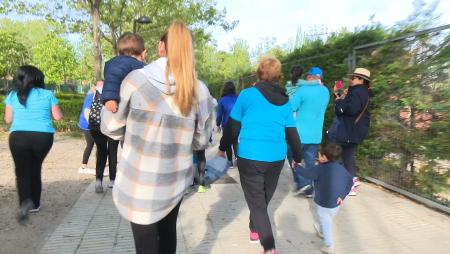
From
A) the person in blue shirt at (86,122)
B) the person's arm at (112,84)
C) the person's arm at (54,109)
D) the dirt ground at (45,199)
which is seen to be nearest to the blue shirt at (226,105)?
the person in blue shirt at (86,122)

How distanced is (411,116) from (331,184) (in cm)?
260

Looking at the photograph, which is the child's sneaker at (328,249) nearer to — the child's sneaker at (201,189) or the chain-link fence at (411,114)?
the chain-link fence at (411,114)

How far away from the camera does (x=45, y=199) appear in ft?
20.8

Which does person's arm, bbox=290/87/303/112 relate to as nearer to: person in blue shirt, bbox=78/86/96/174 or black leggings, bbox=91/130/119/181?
black leggings, bbox=91/130/119/181

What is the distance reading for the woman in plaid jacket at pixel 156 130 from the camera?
94.3 inches

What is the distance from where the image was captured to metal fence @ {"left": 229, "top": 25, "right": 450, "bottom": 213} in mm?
5492

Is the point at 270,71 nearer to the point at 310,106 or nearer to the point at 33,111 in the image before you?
the point at 310,106

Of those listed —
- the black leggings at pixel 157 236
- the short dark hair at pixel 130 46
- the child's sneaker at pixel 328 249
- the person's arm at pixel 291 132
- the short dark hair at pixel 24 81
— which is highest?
the short dark hair at pixel 130 46

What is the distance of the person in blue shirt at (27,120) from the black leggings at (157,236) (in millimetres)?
2929

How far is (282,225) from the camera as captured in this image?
5.06 metres

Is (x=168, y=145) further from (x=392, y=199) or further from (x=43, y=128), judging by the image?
(x=392, y=199)

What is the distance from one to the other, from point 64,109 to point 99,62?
2318 mm

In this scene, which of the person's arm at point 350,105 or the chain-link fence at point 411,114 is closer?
the chain-link fence at point 411,114

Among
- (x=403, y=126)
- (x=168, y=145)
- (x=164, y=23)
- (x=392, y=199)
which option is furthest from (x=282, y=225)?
(x=164, y=23)
